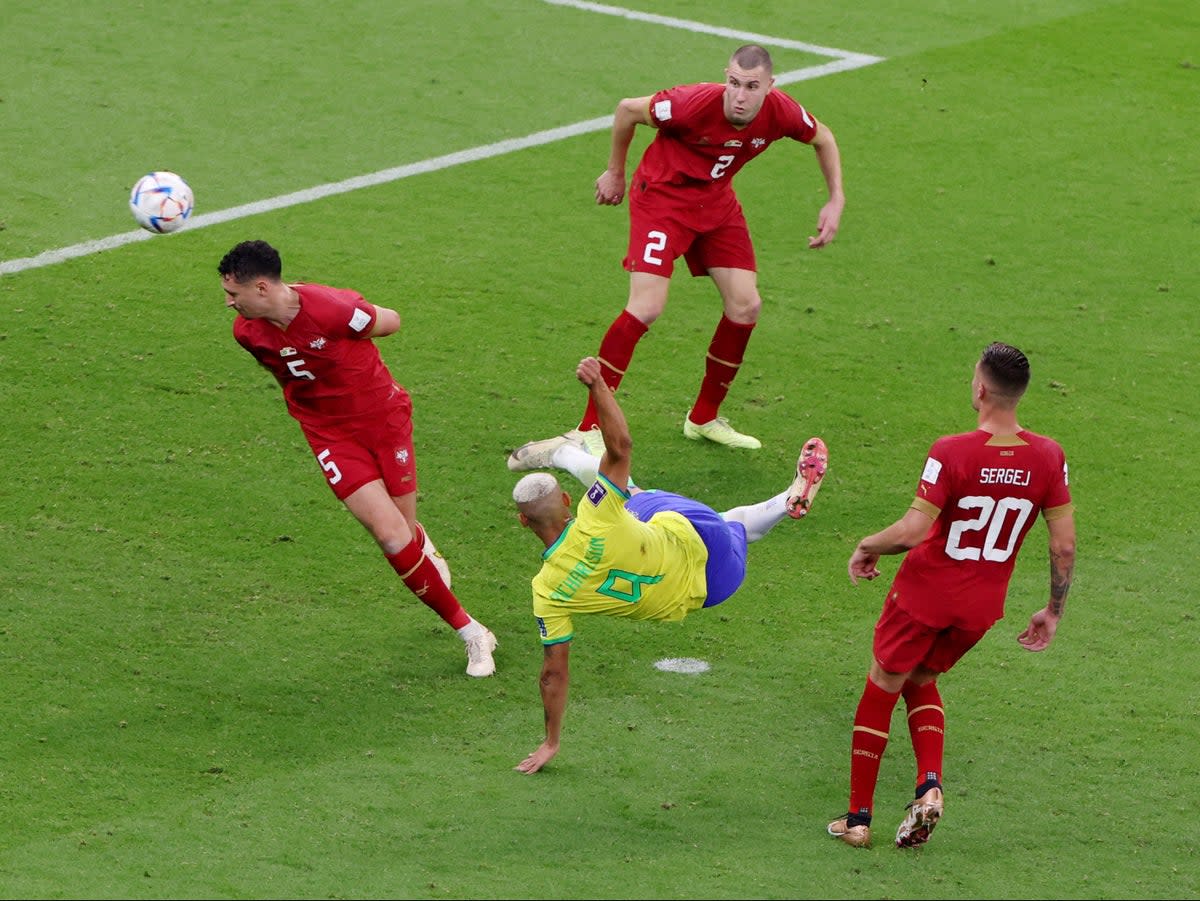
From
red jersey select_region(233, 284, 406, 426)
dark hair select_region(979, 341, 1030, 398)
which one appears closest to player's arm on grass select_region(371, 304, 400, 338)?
red jersey select_region(233, 284, 406, 426)

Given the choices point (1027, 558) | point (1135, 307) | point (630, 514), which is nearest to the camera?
point (630, 514)

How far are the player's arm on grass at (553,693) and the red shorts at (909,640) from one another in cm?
123

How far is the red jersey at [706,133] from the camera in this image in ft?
31.0

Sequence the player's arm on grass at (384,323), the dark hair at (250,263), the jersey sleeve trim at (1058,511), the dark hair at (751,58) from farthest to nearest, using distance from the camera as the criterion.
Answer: the dark hair at (751,58), the player's arm on grass at (384,323), the dark hair at (250,263), the jersey sleeve trim at (1058,511)

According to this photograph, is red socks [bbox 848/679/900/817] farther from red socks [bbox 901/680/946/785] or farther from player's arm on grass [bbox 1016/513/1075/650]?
player's arm on grass [bbox 1016/513/1075/650]

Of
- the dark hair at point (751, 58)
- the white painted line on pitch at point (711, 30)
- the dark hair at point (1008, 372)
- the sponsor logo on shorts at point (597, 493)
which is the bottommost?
the sponsor logo on shorts at point (597, 493)

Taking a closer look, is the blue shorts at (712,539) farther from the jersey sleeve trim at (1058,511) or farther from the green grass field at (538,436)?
the jersey sleeve trim at (1058,511)

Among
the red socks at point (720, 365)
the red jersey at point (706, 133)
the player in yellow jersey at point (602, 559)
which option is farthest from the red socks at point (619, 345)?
the player in yellow jersey at point (602, 559)

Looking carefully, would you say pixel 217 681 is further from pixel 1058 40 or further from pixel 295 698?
pixel 1058 40

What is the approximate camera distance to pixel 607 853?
255 inches

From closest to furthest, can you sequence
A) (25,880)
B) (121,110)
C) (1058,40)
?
(25,880)
(121,110)
(1058,40)

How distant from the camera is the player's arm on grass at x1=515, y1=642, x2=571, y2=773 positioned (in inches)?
272

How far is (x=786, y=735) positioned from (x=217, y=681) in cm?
255

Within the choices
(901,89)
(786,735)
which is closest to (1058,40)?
(901,89)
